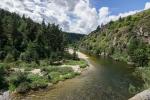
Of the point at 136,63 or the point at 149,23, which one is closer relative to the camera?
the point at 136,63

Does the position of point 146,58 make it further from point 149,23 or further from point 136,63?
point 149,23

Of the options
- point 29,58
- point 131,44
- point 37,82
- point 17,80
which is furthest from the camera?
point 131,44

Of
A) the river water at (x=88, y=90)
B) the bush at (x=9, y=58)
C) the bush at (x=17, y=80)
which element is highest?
the bush at (x=9, y=58)

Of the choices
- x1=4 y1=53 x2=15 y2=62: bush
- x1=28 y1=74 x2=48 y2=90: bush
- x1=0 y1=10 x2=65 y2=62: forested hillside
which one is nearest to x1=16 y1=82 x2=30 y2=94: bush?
x1=28 y1=74 x2=48 y2=90: bush

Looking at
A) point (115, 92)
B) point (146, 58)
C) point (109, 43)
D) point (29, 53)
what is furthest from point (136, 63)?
point (109, 43)

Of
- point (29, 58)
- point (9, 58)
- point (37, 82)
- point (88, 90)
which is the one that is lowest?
point (88, 90)

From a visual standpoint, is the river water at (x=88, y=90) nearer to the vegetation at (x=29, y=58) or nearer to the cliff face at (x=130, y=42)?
the vegetation at (x=29, y=58)

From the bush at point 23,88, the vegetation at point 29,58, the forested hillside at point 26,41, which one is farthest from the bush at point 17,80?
the forested hillside at point 26,41

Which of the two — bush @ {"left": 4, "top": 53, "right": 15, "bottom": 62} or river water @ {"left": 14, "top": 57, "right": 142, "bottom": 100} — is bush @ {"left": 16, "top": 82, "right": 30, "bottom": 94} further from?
bush @ {"left": 4, "top": 53, "right": 15, "bottom": 62}

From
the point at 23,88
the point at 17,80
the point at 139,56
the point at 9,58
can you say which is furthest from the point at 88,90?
the point at 139,56

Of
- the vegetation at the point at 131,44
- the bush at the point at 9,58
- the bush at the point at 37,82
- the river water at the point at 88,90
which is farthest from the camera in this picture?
the vegetation at the point at 131,44

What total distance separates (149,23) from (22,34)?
238ft

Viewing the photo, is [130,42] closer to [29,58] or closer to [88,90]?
[29,58]

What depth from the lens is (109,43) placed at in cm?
17312
